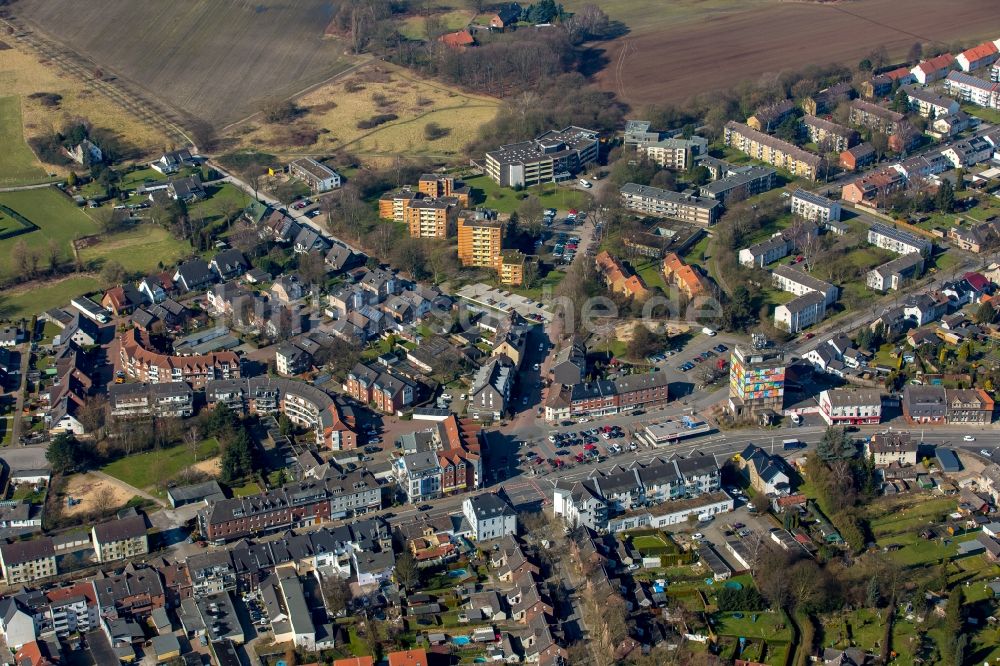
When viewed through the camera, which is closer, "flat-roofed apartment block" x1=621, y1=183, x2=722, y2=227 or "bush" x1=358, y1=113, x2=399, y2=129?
"flat-roofed apartment block" x1=621, y1=183, x2=722, y2=227

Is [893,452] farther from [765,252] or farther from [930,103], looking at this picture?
[930,103]

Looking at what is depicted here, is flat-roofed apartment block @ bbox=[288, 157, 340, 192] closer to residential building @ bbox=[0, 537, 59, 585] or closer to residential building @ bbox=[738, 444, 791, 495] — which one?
residential building @ bbox=[738, 444, 791, 495]

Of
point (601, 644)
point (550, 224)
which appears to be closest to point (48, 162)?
point (550, 224)

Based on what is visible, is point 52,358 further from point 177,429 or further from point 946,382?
point 946,382

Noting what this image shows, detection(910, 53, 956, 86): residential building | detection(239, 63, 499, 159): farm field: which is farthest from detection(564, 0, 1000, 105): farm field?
detection(239, 63, 499, 159): farm field

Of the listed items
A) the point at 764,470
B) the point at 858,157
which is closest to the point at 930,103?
the point at 858,157

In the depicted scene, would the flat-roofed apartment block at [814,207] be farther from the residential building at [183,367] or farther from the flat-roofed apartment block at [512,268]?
the residential building at [183,367]
